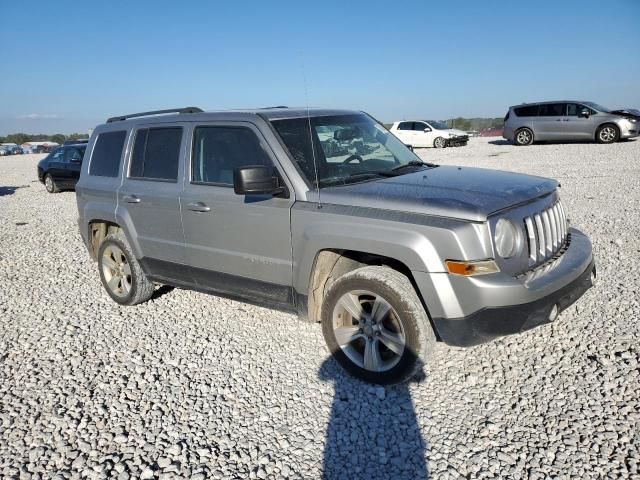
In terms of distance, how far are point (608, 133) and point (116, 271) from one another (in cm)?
2063

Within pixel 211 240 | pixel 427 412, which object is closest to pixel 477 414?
pixel 427 412

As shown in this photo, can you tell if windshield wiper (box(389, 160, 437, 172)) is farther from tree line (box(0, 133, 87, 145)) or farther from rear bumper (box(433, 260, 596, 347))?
tree line (box(0, 133, 87, 145))

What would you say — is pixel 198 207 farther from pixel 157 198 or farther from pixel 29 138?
pixel 29 138

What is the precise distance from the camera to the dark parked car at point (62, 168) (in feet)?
51.8

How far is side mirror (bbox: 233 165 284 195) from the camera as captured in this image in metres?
3.45

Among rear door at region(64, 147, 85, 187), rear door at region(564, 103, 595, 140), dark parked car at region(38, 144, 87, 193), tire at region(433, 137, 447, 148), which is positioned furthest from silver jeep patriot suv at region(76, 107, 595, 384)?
tire at region(433, 137, 447, 148)

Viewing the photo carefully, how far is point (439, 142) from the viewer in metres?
25.4

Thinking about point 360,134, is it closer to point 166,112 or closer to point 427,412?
point 166,112

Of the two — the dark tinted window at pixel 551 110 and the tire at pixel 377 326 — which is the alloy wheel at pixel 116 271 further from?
the dark tinted window at pixel 551 110

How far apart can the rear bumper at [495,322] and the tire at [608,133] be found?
65.7 feet

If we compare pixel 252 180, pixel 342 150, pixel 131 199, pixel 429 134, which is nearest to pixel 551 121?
pixel 429 134

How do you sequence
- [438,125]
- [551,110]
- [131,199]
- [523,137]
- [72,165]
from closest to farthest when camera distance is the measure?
[131,199]
[72,165]
[551,110]
[523,137]
[438,125]

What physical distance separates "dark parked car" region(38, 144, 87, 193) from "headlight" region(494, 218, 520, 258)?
15191mm

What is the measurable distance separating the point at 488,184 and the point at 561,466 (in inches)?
73.0
